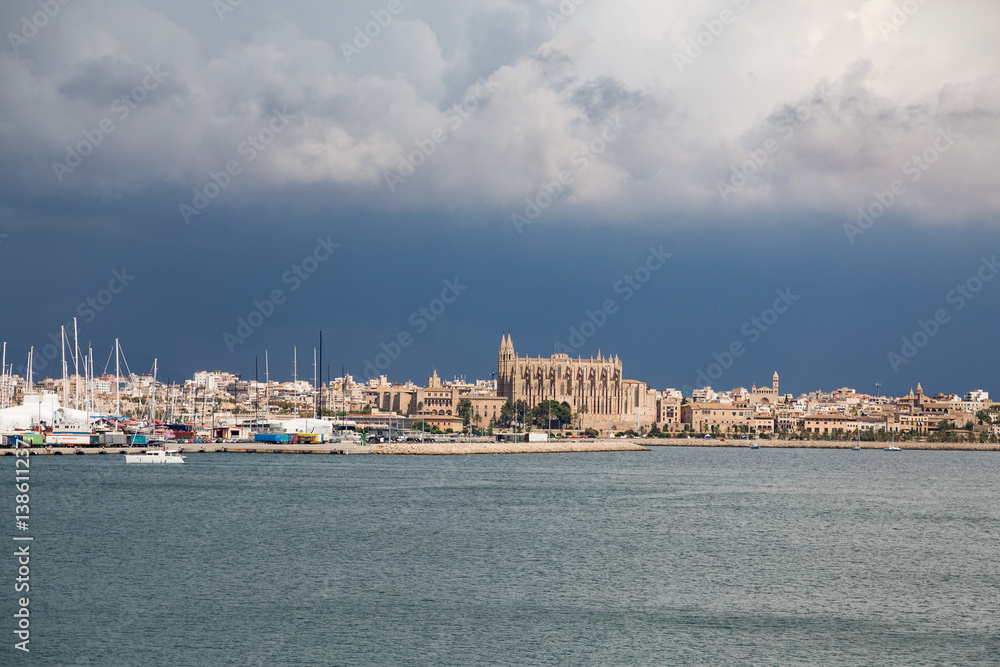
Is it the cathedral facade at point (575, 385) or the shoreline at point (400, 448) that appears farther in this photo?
the cathedral facade at point (575, 385)

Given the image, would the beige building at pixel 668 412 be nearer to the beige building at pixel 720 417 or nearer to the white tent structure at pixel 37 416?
the beige building at pixel 720 417

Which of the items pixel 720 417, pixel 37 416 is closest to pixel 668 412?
pixel 720 417

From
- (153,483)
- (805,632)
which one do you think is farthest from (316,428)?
(805,632)

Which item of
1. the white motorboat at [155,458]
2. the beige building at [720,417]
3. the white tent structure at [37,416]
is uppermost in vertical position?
the white tent structure at [37,416]

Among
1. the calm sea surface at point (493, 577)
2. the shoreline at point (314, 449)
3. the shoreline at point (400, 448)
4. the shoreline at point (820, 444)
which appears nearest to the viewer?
the calm sea surface at point (493, 577)

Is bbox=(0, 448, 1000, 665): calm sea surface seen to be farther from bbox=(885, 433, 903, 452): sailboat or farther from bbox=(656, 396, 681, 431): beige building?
bbox=(656, 396, 681, 431): beige building

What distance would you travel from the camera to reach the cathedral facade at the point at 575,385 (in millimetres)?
145500

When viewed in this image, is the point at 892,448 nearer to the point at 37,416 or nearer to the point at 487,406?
the point at 487,406

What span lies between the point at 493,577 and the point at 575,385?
404 ft

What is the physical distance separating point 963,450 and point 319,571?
117841 mm

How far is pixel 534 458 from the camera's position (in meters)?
79.0

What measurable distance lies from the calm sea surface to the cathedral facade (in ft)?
327

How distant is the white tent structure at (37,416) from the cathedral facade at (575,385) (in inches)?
2917

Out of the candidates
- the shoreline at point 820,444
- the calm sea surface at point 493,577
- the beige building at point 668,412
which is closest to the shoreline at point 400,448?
the shoreline at point 820,444
